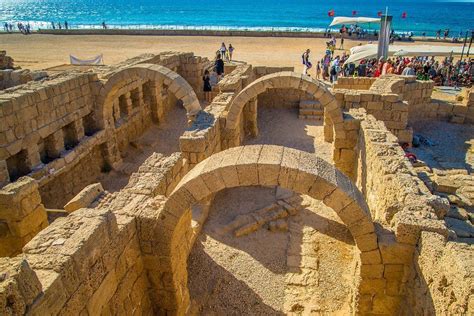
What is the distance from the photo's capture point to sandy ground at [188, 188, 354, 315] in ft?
22.7

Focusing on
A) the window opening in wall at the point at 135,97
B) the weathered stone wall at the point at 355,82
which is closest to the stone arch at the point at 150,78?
the window opening in wall at the point at 135,97

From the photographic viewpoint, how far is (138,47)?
35.9 metres

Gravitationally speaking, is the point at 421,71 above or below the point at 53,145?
above

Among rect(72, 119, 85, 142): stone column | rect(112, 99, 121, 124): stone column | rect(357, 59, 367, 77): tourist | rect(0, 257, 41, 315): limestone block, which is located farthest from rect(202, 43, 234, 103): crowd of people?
rect(0, 257, 41, 315): limestone block

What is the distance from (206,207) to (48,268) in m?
5.52

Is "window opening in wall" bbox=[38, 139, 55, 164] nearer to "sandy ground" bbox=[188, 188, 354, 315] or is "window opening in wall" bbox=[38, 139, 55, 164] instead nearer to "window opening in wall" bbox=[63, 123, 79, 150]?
"window opening in wall" bbox=[63, 123, 79, 150]

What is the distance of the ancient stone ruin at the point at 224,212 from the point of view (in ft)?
15.2

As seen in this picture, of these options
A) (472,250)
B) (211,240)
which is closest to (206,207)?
(211,240)

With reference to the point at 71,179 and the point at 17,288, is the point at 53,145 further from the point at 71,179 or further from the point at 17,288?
the point at 17,288

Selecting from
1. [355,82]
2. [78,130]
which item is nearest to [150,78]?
[78,130]

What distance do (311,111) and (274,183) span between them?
12.6m

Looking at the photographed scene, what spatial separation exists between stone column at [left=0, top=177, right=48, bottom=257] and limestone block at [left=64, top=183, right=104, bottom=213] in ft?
5.60

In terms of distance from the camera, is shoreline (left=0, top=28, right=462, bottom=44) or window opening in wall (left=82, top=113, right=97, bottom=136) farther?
shoreline (left=0, top=28, right=462, bottom=44)

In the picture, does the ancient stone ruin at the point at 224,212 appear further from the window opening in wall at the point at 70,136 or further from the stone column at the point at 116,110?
the stone column at the point at 116,110
